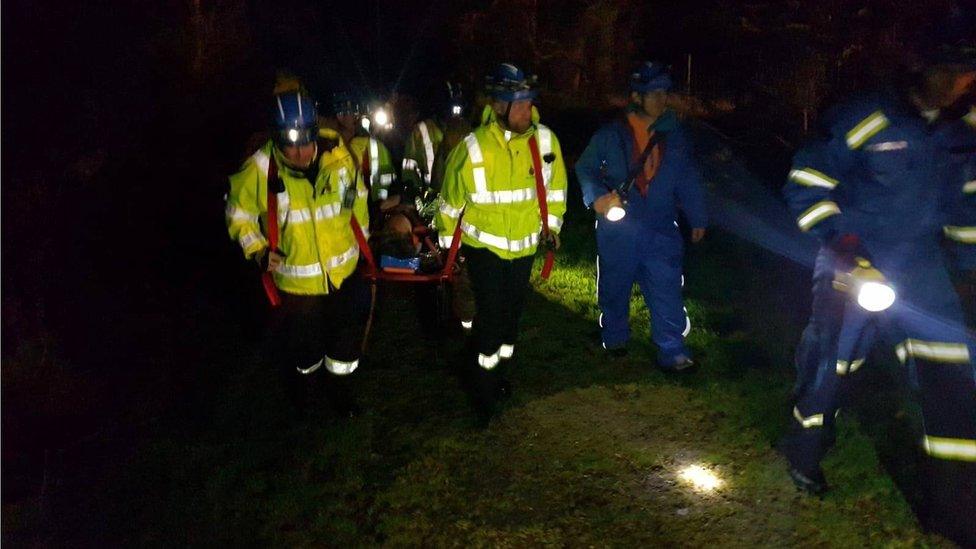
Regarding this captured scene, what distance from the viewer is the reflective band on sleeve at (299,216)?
4.38 metres

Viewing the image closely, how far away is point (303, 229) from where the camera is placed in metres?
4.44

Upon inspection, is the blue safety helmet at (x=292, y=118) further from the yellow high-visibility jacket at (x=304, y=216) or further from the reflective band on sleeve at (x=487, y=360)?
the reflective band on sleeve at (x=487, y=360)

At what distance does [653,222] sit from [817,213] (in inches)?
71.3

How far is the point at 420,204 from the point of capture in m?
6.29

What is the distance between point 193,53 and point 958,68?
14.2 m

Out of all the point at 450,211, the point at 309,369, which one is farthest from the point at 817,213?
the point at 309,369

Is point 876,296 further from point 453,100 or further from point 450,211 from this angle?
point 453,100

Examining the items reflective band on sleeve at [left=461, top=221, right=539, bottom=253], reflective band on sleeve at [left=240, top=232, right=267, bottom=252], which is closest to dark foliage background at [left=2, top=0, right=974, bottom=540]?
reflective band on sleeve at [left=240, top=232, right=267, bottom=252]

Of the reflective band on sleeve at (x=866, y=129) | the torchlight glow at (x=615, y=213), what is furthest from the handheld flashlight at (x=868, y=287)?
the torchlight glow at (x=615, y=213)

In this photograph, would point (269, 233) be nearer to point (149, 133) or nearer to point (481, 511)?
point (481, 511)

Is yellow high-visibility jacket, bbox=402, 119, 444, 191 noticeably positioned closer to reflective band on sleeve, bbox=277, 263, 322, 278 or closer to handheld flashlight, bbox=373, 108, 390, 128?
reflective band on sleeve, bbox=277, 263, 322, 278

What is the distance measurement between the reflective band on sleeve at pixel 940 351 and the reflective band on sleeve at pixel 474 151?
8.07 ft

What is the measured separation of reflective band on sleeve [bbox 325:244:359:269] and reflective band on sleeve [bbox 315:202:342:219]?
10.2 inches

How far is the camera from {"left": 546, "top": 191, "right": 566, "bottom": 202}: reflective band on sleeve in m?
4.79
